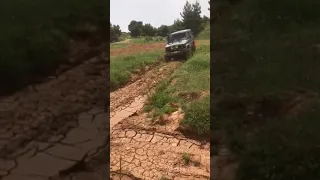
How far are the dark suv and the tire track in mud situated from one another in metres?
5.42

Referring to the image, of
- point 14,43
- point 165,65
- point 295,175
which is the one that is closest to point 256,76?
point 295,175

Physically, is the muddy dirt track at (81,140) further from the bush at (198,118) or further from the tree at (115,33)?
the tree at (115,33)

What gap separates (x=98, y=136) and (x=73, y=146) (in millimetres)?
317

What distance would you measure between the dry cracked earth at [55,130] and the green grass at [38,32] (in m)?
0.29

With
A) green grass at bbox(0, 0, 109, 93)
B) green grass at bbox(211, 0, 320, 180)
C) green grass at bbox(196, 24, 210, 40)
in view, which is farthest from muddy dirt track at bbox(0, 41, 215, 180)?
green grass at bbox(196, 24, 210, 40)

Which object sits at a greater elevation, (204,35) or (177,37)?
(204,35)

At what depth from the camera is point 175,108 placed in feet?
18.0

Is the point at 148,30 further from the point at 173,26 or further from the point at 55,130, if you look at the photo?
the point at 55,130

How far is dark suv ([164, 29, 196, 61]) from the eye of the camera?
11055mm

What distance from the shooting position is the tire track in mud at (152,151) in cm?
374

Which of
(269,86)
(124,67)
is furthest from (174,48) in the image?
(269,86)

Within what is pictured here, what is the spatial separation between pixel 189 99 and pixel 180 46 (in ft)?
17.9

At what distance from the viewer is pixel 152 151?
424cm

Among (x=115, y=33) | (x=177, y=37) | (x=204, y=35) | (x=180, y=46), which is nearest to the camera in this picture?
(x=180, y=46)
